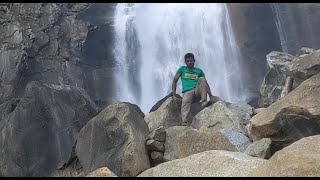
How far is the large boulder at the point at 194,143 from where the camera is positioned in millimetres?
7125

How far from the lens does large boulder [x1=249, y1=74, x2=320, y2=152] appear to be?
670 cm

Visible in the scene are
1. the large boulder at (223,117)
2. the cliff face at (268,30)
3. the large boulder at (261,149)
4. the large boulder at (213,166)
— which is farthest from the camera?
the cliff face at (268,30)

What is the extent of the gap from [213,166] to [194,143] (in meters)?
1.55

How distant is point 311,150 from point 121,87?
19.4 m

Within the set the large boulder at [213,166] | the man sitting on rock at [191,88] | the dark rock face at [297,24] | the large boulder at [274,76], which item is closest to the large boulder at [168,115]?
the man sitting on rock at [191,88]

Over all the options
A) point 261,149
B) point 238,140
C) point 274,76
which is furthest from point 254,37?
point 261,149

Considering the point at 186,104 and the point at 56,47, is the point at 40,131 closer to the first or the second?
the point at 186,104

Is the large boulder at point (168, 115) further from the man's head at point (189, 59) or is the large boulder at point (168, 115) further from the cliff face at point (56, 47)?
the cliff face at point (56, 47)

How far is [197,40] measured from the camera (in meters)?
25.0

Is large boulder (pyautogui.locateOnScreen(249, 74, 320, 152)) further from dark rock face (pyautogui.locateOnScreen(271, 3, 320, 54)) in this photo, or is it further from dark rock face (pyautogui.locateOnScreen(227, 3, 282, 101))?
dark rock face (pyautogui.locateOnScreen(271, 3, 320, 54))

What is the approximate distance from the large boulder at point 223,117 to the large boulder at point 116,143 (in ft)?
5.94

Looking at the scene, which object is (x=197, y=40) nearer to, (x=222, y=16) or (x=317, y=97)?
(x=222, y=16)

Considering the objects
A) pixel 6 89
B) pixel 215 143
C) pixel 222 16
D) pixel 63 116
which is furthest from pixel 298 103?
pixel 222 16

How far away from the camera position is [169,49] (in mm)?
25062
